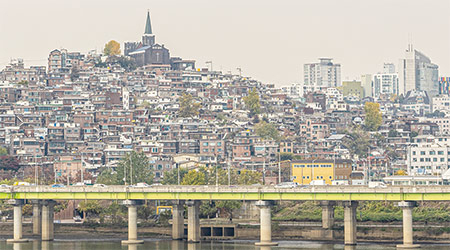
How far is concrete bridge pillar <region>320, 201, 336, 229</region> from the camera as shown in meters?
110

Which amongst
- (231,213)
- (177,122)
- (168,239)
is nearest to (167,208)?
(231,213)

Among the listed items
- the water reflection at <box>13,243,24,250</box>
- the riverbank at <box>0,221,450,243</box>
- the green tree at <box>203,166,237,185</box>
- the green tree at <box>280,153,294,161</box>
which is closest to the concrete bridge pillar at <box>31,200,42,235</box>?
the riverbank at <box>0,221,450,243</box>

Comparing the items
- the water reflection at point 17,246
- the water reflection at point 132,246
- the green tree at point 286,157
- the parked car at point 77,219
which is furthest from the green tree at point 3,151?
the water reflection at point 132,246

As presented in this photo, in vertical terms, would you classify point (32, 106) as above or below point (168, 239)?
above

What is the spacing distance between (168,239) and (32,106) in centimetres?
9508

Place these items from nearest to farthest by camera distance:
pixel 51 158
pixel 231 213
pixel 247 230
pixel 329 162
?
pixel 247 230
pixel 231 213
pixel 329 162
pixel 51 158

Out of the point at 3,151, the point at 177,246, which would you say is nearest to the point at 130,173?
the point at 3,151

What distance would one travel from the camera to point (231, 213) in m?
123

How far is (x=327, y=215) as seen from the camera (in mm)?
110125

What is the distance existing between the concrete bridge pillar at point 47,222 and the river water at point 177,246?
1.07 meters

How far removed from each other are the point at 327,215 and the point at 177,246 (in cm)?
1698

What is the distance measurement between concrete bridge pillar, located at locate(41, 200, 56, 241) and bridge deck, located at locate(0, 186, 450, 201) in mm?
1284

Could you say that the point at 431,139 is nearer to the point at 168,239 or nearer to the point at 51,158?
the point at 51,158

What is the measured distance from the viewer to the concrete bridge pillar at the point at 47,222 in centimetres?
10819
